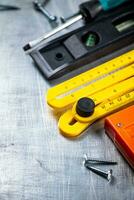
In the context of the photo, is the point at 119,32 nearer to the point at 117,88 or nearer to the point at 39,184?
the point at 117,88

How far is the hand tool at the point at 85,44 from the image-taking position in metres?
0.72

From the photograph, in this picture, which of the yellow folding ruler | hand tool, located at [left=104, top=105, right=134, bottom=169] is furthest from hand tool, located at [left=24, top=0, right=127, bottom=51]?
hand tool, located at [left=104, top=105, right=134, bottom=169]

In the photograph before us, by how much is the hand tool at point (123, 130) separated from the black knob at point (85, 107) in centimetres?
3

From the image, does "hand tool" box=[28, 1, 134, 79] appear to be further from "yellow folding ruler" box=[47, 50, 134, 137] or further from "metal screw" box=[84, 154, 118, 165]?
"metal screw" box=[84, 154, 118, 165]

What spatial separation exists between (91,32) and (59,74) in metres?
0.11

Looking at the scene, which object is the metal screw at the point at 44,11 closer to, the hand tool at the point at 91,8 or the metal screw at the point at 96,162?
the hand tool at the point at 91,8

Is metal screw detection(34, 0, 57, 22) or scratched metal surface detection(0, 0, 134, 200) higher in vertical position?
metal screw detection(34, 0, 57, 22)

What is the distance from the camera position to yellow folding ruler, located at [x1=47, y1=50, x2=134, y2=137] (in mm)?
645

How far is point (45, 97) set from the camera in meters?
0.70

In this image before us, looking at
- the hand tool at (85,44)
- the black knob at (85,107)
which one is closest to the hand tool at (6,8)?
the hand tool at (85,44)

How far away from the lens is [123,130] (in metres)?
0.61

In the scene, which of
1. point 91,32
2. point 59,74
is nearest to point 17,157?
point 59,74

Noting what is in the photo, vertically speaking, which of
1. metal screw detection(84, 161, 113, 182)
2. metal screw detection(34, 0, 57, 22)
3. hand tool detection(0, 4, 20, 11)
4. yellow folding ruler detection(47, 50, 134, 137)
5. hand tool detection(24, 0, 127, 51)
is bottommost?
metal screw detection(84, 161, 113, 182)

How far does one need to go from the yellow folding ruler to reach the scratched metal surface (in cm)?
2
